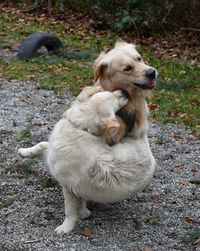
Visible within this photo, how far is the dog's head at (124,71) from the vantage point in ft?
14.9

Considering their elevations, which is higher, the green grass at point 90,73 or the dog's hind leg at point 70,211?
the dog's hind leg at point 70,211

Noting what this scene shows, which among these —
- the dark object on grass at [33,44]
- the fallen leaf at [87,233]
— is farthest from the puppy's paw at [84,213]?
the dark object on grass at [33,44]

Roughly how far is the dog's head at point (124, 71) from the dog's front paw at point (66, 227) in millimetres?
1068

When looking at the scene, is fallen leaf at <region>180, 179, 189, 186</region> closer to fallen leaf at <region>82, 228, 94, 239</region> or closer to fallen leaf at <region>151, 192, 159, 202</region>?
fallen leaf at <region>151, 192, 159, 202</region>

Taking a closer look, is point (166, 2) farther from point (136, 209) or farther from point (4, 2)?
point (136, 209)

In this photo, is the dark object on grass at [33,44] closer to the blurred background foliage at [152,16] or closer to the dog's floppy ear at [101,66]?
the blurred background foliage at [152,16]

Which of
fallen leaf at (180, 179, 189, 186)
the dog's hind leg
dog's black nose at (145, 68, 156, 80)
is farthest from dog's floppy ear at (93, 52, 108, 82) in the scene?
fallen leaf at (180, 179, 189, 186)

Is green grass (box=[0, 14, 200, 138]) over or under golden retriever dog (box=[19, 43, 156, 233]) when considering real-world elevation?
under

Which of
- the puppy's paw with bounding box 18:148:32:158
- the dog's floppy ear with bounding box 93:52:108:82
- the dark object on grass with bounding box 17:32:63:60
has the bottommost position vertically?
the dark object on grass with bounding box 17:32:63:60

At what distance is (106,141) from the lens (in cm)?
455

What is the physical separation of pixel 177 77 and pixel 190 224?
5744 millimetres

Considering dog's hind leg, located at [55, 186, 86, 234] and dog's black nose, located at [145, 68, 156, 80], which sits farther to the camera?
dog's hind leg, located at [55, 186, 86, 234]

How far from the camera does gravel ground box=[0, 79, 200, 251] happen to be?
181 inches

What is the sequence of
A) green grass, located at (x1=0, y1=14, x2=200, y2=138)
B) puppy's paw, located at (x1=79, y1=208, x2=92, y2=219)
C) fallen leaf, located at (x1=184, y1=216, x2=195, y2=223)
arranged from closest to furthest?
puppy's paw, located at (x1=79, y1=208, x2=92, y2=219)
fallen leaf, located at (x1=184, y1=216, x2=195, y2=223)
green grass, located at (x1=0, y1=14, x2=200, y2=138)
